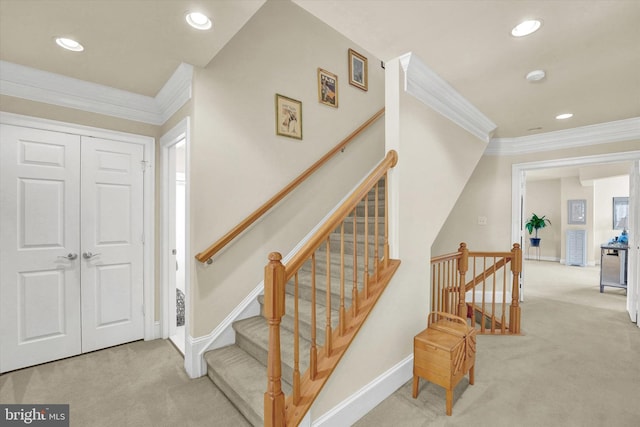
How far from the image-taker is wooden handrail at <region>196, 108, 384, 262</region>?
7.28ft

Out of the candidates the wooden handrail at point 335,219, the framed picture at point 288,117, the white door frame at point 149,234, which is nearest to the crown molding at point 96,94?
the white door frame at point 149,234

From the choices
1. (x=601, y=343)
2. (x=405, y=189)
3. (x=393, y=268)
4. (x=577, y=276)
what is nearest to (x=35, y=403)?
(x=393, y=268)

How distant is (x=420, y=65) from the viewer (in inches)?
84.7

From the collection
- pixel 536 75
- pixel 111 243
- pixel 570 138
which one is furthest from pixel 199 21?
pixel 570 138

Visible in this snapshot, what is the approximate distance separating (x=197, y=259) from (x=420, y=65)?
7.35 ft

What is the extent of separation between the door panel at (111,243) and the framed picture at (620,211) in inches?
393

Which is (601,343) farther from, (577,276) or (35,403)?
(35,403)

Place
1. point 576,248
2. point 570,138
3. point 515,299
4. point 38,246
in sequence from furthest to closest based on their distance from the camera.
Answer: point 576,248 < point 570,138 < point 515,299 < point 38,246

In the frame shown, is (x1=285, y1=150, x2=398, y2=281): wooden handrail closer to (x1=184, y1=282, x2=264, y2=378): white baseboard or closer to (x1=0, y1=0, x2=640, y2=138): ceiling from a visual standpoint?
(x1=0, y1=0, x2=640, y2=138): ceiling

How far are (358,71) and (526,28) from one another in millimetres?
2218

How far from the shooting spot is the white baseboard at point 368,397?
5.51 feet

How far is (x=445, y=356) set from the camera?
1921 mm

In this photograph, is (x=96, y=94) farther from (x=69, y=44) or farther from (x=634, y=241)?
(x=634, y=241)

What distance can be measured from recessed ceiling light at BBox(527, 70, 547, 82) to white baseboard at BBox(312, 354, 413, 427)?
246 cm
